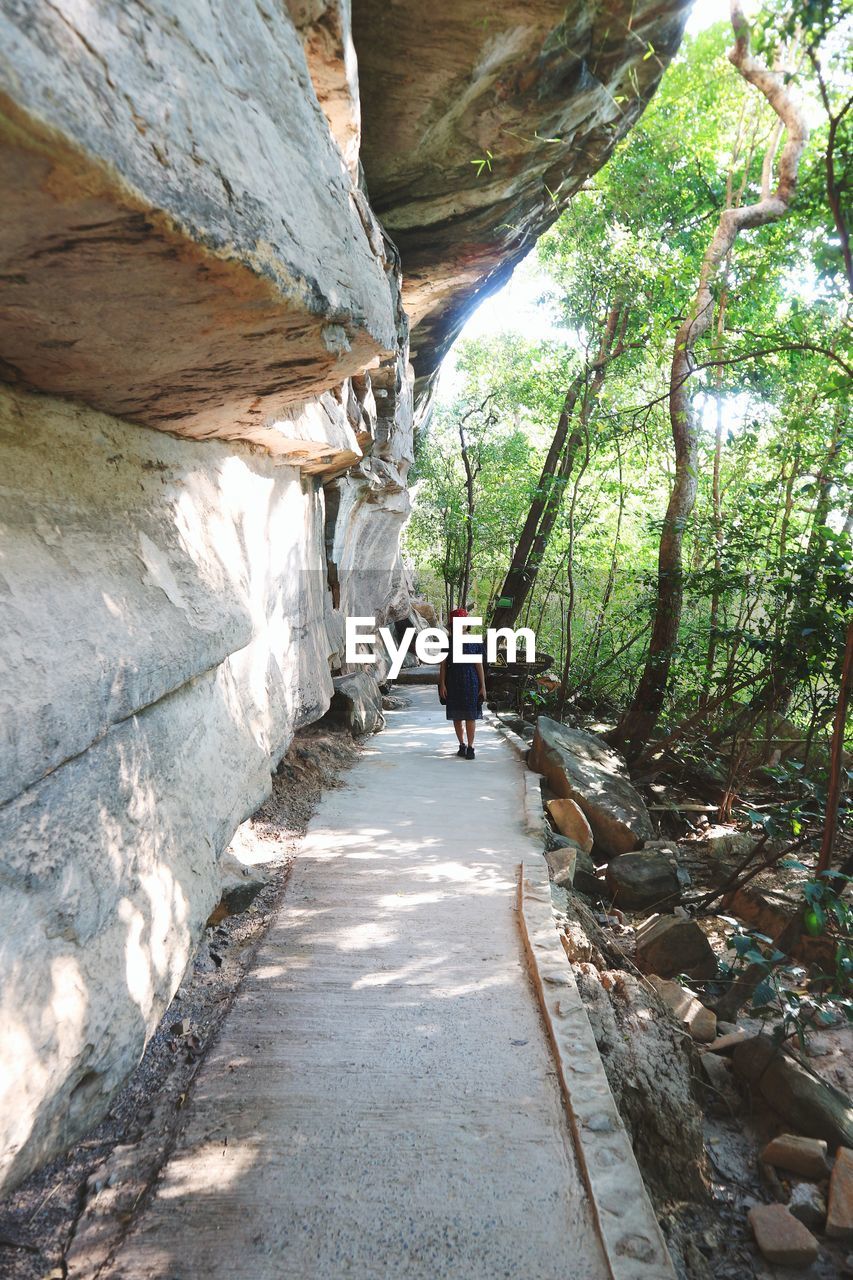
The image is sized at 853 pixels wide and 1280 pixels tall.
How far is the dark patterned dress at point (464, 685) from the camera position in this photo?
804 cm

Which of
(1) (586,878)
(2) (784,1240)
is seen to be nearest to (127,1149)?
(2) (784,1240)

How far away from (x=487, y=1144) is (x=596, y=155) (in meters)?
9.63

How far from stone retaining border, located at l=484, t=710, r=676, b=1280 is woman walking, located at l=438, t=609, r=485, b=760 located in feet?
13.1

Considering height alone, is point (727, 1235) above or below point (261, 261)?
below

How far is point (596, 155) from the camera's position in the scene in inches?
328

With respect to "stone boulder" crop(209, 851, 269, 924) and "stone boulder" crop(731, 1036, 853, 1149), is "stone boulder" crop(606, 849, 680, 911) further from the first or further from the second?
"stone boulder" crop(209, 851, 269, 924)

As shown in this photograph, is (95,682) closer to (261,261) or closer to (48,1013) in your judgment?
(48,1013)

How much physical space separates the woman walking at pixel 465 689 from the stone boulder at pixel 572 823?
1.82 meters

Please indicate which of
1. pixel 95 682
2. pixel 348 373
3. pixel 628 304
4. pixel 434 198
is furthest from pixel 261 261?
pixel 628 304

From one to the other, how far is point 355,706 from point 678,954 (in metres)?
5.12

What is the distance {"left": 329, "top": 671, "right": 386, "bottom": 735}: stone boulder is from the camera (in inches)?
349

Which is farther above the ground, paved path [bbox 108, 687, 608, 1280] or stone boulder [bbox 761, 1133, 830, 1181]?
paved path [bbox 108, 687, 608, 1280]

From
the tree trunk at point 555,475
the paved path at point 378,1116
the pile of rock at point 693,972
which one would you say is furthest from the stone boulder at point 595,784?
the tree trunk at point 555,475

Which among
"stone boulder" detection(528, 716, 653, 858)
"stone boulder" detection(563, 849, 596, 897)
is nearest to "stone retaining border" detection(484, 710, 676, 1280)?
"stone boulder" detection(563, 849, 596, 897)
